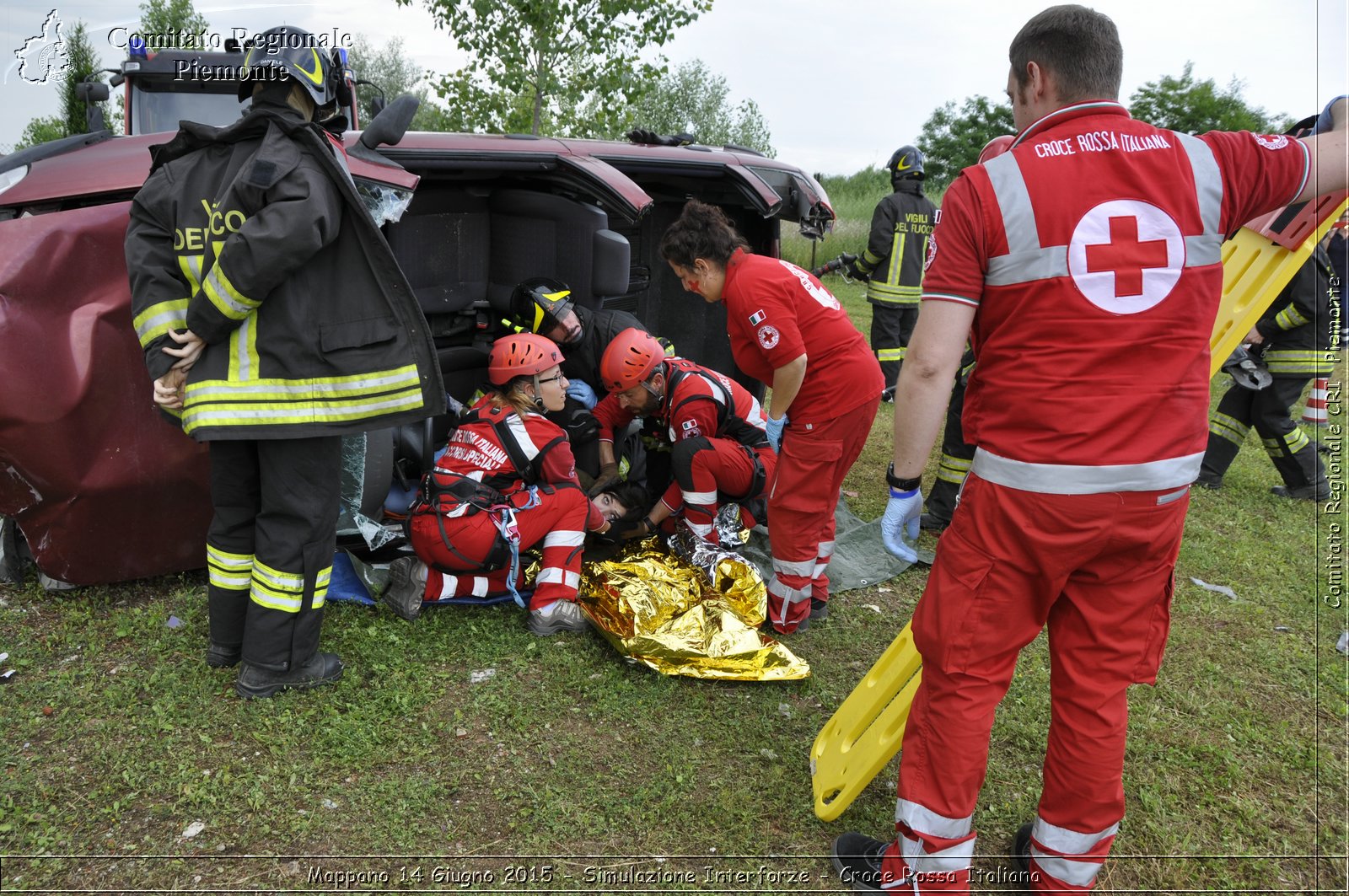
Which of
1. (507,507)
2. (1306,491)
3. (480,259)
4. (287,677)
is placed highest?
(480,259)

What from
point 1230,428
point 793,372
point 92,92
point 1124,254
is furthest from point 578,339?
point 1230,428

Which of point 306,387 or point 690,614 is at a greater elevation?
point 306,387

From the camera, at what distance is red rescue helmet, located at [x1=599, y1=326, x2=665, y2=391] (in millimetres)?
4156

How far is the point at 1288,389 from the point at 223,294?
609cm

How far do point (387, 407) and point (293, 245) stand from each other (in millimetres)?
586

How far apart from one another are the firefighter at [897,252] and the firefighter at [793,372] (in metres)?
3.95

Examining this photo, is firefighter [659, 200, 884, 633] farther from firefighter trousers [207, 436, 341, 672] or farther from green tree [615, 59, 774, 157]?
green tree [615, 59, 774, 157]

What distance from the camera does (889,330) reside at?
25.6 feet

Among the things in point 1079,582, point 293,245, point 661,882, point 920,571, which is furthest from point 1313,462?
point 293,245

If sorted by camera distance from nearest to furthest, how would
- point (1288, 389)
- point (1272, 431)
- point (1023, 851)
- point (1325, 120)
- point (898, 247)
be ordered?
1. point (1325, 120)
2. point (1023, 851)
3. point (1288, 389)
4. point (1272, 431)
5. point (898, 247)

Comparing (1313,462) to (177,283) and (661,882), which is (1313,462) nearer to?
(661,882)

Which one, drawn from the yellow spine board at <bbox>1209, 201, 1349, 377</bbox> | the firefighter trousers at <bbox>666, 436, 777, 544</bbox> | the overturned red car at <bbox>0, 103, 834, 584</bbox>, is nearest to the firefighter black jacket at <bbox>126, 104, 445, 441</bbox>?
the overturned red car at <bbox>0, 103, 834, 584</bbox>

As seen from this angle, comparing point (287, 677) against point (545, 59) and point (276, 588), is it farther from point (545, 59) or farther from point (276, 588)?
point (545, 59)

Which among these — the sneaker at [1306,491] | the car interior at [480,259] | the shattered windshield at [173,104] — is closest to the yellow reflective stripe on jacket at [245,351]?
the car interior at [480,259]
